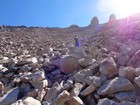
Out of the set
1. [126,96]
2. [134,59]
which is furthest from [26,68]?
[126,96]

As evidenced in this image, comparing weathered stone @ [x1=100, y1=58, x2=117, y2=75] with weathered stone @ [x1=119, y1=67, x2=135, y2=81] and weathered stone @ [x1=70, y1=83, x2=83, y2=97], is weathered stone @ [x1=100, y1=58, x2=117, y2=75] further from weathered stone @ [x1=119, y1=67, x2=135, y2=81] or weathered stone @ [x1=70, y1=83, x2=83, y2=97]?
weathered stone @ [x1=70, y1=83, x2=83, y2=97]

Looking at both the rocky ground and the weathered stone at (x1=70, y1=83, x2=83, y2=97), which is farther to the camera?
the weathered stone at (x1=70, y1=83, x2=83, y2=97)

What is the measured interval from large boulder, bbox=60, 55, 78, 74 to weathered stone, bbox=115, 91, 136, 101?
267cm

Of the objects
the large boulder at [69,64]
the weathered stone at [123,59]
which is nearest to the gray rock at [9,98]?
the large boulder at [69,64]

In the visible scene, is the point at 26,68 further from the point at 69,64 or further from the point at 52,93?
the point at 52,93

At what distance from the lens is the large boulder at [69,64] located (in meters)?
8.18

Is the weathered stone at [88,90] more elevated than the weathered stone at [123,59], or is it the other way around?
the weathered stone at [123,59]

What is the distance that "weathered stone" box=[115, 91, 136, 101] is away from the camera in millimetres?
5475

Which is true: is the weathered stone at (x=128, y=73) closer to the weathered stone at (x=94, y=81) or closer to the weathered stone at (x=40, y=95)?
the weathered stone at (x=94, y=81)

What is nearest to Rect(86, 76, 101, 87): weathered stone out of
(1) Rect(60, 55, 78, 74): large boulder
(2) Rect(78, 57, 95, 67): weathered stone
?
(2) Rect(78, 57, 95, 67): weathered stone

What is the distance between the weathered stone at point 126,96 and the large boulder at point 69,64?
2.67m

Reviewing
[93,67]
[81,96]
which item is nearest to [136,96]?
[81,96]

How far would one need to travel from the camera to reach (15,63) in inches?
397

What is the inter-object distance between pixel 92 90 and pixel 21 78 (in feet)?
8.84
